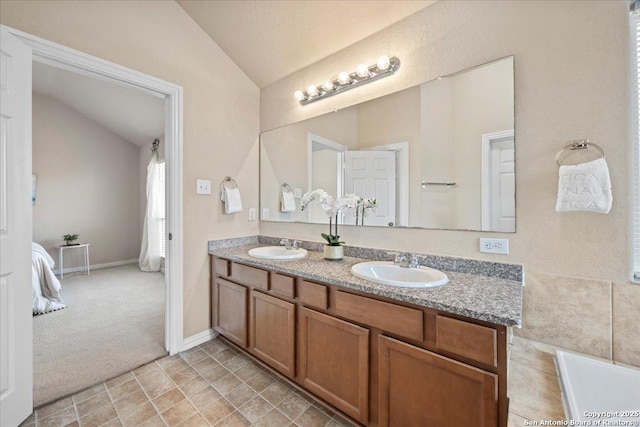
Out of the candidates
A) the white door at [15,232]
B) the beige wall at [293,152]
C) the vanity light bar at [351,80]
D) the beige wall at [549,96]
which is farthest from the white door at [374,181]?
the white door at [15,232]

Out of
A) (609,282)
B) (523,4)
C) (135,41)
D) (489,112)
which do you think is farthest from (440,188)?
(135,41)

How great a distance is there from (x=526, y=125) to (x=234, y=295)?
216 centimetres

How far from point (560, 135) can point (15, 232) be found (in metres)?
2.81

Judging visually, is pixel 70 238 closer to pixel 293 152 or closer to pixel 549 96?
pixel 293 152

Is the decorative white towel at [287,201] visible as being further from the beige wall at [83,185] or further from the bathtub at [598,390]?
the beige wall at [83,185]

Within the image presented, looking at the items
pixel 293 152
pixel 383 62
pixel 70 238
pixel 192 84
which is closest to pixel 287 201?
pixel 293 152

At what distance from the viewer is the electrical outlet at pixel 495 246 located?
54.0 inches

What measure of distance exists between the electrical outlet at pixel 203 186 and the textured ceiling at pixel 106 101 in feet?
6.80

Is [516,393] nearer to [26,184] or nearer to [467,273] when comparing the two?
[467,273]

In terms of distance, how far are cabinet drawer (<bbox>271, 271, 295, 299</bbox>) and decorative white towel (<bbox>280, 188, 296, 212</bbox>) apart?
2.84 feet

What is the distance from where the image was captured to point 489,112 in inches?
56.6

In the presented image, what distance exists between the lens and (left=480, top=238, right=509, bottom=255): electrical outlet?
1.37 m

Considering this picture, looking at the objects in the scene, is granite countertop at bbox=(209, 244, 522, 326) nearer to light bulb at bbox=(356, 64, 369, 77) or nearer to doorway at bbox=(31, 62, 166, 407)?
light bulb at bbox=(356, 64, 369, 77)

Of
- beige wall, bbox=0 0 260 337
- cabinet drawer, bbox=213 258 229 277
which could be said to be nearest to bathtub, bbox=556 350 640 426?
cabinet drawer, bbox=213 258 229 277
